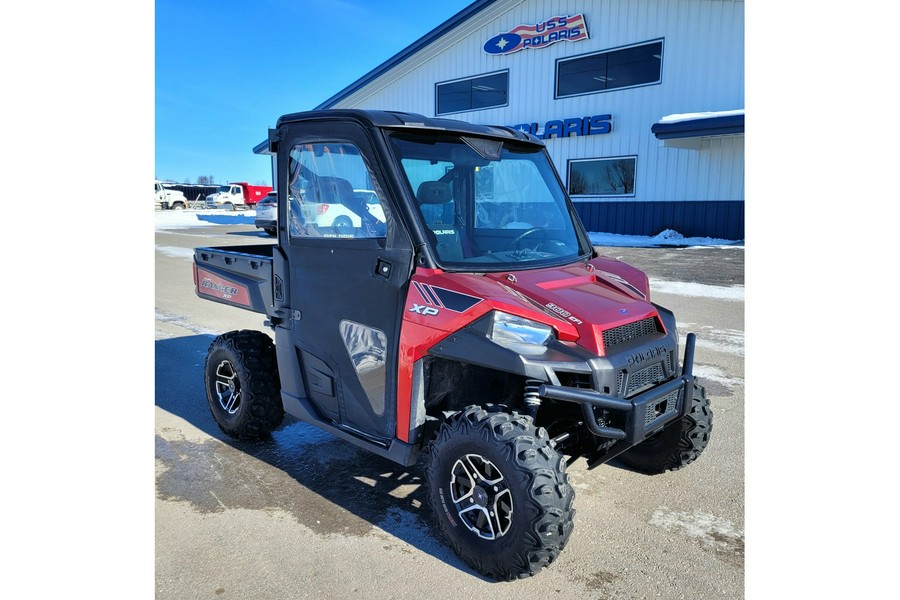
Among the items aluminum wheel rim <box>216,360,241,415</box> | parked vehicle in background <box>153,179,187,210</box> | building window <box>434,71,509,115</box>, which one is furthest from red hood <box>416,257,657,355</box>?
parked vehicle in background <box>153,179,187,210</box>

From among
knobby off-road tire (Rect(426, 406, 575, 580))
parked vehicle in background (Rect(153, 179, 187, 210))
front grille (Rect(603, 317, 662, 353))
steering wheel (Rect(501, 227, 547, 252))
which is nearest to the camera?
knobby off-road tire (Rect(426, 406, 575, 580))

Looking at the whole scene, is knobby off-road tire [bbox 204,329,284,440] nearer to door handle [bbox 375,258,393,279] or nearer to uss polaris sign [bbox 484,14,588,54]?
door handle [bbox 375,258,393,279]

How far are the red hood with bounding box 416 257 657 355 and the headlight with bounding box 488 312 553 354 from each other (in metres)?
0.03

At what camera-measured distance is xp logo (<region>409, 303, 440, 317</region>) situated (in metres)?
2.89

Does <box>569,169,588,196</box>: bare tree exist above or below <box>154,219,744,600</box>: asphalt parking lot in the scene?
above

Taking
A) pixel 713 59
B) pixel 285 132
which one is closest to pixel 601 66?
pixel 713 59

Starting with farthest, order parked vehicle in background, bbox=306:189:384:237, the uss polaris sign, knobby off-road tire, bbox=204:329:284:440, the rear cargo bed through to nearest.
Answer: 1. the uss polaris sign
2. knobby off-road tire, bbox=204:329:284:440
3. the rear cargo bed
4. parked vehicle in background, bbox=306:189:384:237

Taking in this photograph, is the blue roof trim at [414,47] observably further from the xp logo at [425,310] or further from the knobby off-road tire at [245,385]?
the xp logo at [425,310]

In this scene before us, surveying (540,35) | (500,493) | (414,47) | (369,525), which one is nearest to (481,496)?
(500,493)

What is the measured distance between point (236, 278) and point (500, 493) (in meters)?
2.51

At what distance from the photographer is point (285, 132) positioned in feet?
12.0

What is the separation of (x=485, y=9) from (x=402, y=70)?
14.9 ft

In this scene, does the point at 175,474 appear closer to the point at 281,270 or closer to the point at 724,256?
the point at 281,270

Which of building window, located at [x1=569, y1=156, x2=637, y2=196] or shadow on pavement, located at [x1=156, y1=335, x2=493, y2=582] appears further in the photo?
building window, located at [x1=569, y1=156, x2=637, y2=196]
